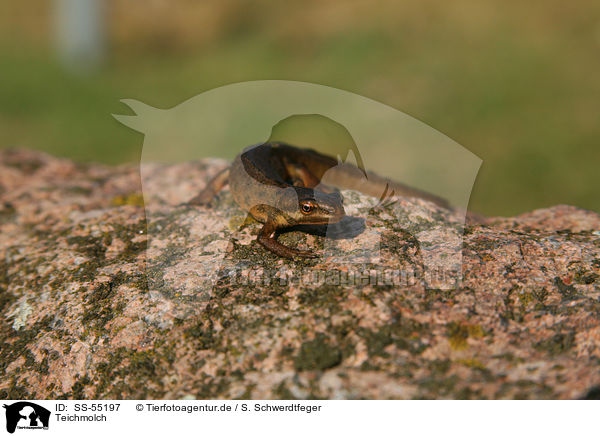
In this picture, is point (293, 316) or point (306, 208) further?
point (306, 208)

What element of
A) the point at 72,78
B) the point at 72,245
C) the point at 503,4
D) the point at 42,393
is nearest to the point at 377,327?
the point at 42,393

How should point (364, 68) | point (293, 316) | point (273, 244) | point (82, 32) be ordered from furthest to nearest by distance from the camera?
point (82, 32), point (364, 68), point (273, 244), point (293, 316)

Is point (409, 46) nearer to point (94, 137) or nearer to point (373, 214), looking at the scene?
point (94, 137)

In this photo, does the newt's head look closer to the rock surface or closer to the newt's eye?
the newt's eye

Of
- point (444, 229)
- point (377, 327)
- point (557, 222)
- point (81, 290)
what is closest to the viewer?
point (377, 327)

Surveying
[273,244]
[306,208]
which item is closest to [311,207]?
[306,208]

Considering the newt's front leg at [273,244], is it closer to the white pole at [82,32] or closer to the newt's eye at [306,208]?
the newt's eye at [306,208]

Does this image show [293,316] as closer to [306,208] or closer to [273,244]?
[273,244]
